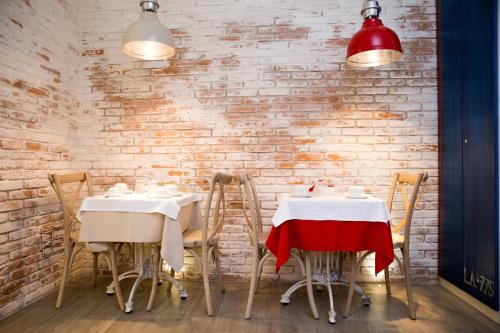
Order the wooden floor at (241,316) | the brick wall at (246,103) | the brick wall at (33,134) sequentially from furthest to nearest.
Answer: the brick wall at (246,103) → the brick wall at (33,134) → the wooden floor at (241,316)

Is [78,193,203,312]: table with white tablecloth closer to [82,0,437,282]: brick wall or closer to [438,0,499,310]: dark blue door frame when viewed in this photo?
[82,0,437,282]: brick wall

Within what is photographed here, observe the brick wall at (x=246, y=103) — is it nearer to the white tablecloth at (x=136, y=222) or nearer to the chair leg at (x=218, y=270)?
the chair leg at (x=218, y=270)

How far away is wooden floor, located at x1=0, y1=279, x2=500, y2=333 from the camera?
230cm

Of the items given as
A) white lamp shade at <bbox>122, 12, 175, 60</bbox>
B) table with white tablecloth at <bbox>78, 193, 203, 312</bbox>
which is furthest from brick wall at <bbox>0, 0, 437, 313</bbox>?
table with white tablecloth at <bbox>78, 193, 203, 312</bbox>

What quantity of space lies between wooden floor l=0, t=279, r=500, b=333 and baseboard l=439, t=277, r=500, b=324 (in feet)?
0.13

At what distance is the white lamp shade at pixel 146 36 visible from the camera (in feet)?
8.51

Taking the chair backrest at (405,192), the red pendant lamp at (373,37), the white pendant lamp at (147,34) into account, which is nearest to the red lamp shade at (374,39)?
the red pendant lamp at (373,37)

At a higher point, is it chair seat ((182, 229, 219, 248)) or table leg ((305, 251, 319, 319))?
chair seat ((182, 229, 219, 248))

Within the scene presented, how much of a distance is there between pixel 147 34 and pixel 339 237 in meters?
1.96

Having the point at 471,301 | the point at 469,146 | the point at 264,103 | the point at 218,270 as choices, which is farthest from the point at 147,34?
the point at 471,301

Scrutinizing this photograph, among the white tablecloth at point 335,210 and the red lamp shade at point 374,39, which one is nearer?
the white tablecloth at point 335,210

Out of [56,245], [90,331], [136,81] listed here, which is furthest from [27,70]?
[90,331]

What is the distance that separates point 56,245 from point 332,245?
92.0 inches

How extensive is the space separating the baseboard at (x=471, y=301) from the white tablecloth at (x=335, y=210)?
3.15 feet
